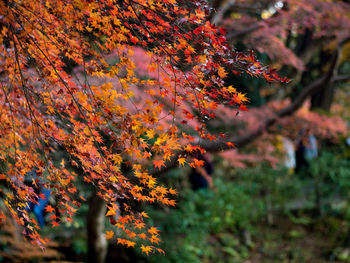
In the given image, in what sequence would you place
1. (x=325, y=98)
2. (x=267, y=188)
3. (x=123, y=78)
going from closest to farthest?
(x=123, y=78), (x=267, y=188), (x=325, y=98)

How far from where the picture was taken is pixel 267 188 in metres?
8.73

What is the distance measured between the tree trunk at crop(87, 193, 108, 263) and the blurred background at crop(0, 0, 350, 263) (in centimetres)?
6

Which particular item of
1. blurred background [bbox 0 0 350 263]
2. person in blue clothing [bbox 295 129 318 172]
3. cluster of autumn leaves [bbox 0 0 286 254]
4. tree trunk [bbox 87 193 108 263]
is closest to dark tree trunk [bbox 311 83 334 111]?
blurred background [bbox 0 0 350 263]

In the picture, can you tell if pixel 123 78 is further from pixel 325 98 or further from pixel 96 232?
pixel 325 98

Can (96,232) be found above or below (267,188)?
below

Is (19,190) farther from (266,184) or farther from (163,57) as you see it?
(266,184)

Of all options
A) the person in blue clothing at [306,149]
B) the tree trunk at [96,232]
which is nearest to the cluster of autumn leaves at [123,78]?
the tree trunk at [96,232]

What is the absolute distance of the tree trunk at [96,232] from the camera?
14.5 ft

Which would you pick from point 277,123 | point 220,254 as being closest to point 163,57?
point 277,123

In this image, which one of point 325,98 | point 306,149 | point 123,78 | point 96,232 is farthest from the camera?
point 325,98

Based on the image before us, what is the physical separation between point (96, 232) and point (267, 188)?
17.6 ft

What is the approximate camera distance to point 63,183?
2.16 m

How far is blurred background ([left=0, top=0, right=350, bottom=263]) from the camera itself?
18.4ft

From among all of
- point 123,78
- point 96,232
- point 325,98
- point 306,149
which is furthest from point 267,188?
point 123,78
